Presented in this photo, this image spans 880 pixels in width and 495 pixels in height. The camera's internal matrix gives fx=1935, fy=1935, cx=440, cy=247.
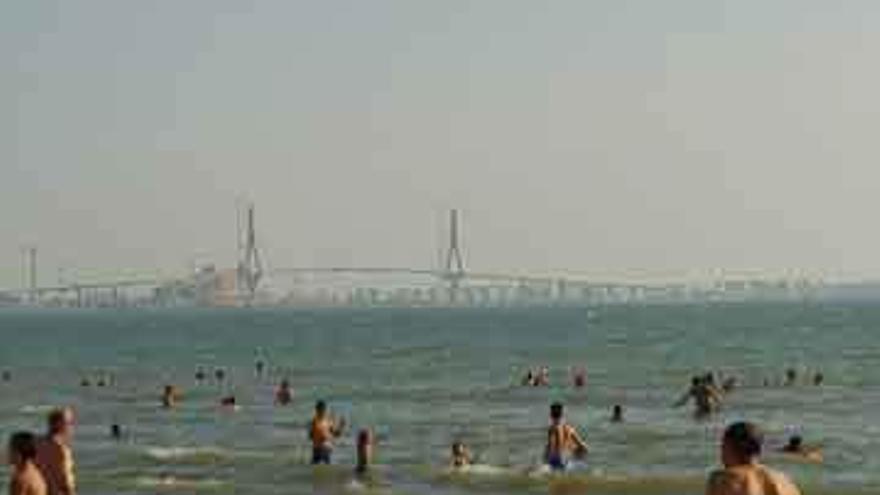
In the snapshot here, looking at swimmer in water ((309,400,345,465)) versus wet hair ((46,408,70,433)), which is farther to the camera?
swimmer in water ((309,400,345,465))

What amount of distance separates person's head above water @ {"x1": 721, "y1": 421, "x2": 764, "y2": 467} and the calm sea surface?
65.0ft

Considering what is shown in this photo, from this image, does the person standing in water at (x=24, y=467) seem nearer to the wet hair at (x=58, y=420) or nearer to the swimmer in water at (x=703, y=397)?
the wet hair at (x=58, y=420)

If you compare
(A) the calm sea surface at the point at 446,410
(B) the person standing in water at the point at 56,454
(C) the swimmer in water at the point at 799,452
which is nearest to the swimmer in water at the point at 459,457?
(A) the calm sea surface at the point at 446,410

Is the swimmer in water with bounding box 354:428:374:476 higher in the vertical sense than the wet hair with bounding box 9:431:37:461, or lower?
lower

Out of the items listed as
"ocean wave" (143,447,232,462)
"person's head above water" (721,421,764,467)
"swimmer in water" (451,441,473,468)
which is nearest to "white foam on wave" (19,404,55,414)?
"ocean wave" (143,447,232,462)

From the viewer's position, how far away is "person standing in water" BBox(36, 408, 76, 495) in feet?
50.7

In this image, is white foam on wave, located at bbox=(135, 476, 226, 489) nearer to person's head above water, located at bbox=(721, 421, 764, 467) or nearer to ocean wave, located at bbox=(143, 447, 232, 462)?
ocean wave, located at bbox=(143, 447, 232, 462)

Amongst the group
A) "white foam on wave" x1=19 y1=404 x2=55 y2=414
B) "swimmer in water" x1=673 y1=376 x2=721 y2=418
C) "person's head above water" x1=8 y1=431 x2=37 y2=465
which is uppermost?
"person's head above water" x1=8 y1=431 x2=37 y2=465

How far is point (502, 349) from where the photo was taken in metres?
109

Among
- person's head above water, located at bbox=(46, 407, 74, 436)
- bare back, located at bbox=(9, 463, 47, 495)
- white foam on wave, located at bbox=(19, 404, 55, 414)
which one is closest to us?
bare back, located at bbox=(9, 463, 47, 495)

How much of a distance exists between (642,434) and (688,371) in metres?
35.8

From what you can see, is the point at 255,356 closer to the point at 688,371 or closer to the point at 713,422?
the point at 688,371

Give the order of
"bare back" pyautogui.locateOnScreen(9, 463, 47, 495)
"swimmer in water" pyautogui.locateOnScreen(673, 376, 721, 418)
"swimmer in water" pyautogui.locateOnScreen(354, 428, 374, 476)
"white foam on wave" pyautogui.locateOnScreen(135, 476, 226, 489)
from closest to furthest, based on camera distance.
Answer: "bare back" pyautogui.locateOnScreen(9, 463, 47, 495) → "white foam on wave" pyautogui.locateOnScreen(135, 476, 226, 489) → "swimmer in water" pyautogui.locateOnScreen(354, 428, 374, 476) → "swimmer in water" pyautogui.locateOnScreen(673, 376, 721, 418)

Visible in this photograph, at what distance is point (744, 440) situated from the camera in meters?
10.6
